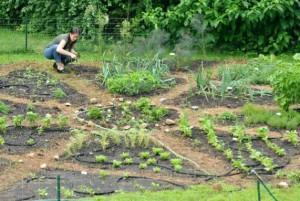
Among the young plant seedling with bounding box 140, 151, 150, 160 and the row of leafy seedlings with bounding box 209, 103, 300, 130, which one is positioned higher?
the row of leafy seedlings with bounding box 209, 103, 300, 130

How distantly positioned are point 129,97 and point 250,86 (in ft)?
6.93

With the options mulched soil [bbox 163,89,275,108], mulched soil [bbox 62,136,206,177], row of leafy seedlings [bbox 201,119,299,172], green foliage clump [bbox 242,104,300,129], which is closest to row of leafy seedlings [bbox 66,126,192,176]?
mulched soil [bbox 62,136,206,177]

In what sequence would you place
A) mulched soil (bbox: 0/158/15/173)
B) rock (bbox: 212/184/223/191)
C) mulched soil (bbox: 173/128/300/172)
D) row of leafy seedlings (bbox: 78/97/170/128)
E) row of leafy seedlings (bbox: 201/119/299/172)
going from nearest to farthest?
rock (bbox: 212/184/223/191)
mulched soil (bbox: 0/158/15/173)
row of leafy seedlings (bbox: 201/119/299/172)
mulched soil (bbox: 173/128/300/172)
row of leafy seedlings (bbox: 78/97/170/128)

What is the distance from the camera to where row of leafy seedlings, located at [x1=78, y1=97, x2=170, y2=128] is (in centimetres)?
1113

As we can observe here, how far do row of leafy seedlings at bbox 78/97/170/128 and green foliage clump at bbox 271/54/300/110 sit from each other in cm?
170

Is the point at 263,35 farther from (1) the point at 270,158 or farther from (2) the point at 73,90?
(1) the point at 270,158

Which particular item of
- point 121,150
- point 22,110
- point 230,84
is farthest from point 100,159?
point 230,84

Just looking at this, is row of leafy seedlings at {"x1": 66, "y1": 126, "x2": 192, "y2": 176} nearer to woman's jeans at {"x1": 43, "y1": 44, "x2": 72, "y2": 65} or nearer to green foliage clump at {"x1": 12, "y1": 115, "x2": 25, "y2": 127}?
green foliage clump at {"x1": 12, "y1": 115, "x2": 25, "y2": 127}

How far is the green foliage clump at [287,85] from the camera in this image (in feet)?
A: 35.9

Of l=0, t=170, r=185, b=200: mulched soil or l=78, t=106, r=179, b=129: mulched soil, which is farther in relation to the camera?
l=78, t=106, r=179, b=129: mulched soil

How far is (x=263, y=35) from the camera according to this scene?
16.5 meters

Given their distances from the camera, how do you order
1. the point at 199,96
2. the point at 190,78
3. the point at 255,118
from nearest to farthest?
the point at 255,118 → the point at 199,96 → the point at 190,78

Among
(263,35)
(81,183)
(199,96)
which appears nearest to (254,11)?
(263,35)

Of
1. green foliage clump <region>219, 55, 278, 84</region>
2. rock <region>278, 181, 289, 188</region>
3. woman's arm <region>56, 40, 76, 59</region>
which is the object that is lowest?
rock <region>278, 181, 289, 188</region>
